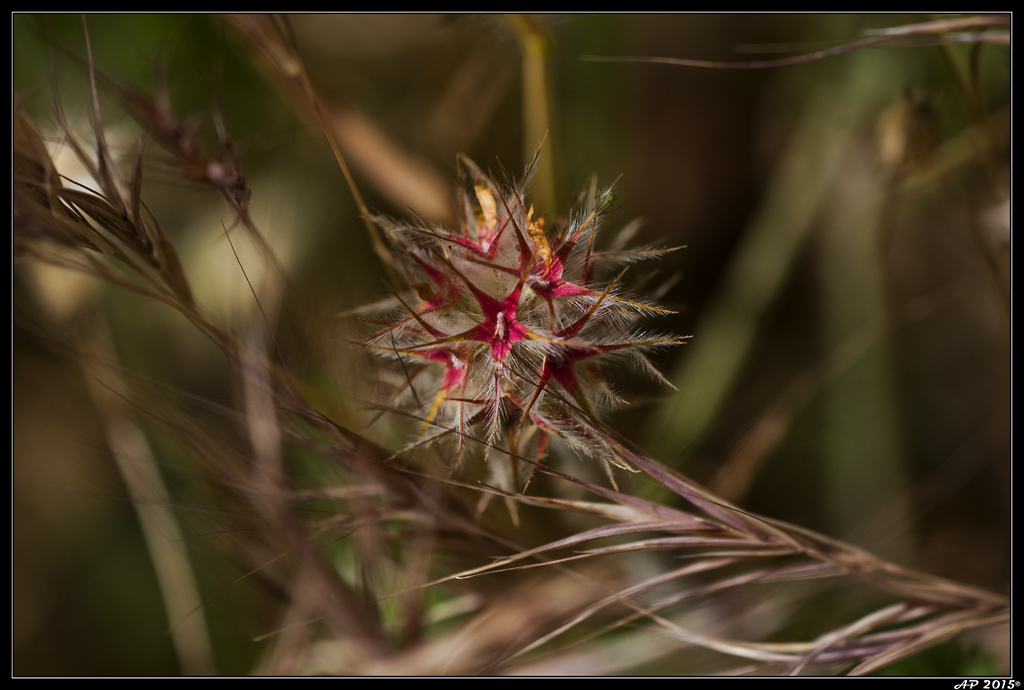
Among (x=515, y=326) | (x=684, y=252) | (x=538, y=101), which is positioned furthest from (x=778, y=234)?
(x=515, y=326)

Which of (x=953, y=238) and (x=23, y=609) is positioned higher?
(x=953, y=238)

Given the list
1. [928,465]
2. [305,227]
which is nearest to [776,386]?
[928,465]

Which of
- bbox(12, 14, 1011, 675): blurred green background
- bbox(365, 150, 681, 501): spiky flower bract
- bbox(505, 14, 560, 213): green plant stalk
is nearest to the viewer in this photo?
bbox(365, 150, 681, 501): spiky flower bract

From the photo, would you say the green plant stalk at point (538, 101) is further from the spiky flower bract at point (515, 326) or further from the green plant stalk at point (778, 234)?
the green plant stalk at point (778, 234)

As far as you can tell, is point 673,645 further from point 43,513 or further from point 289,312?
point 43,513

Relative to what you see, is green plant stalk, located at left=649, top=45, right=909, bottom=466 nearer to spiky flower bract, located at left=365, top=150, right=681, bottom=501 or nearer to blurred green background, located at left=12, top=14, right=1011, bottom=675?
blurred green background, located at left=12, top=14, right=1011, bottom=675

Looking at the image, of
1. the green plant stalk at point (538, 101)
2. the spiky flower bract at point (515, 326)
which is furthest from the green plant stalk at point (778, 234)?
the spiky flower bract at point (515, 326)

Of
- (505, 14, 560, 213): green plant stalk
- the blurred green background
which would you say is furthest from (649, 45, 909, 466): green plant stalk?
(505, 14, 560, 213): green plant stalk
